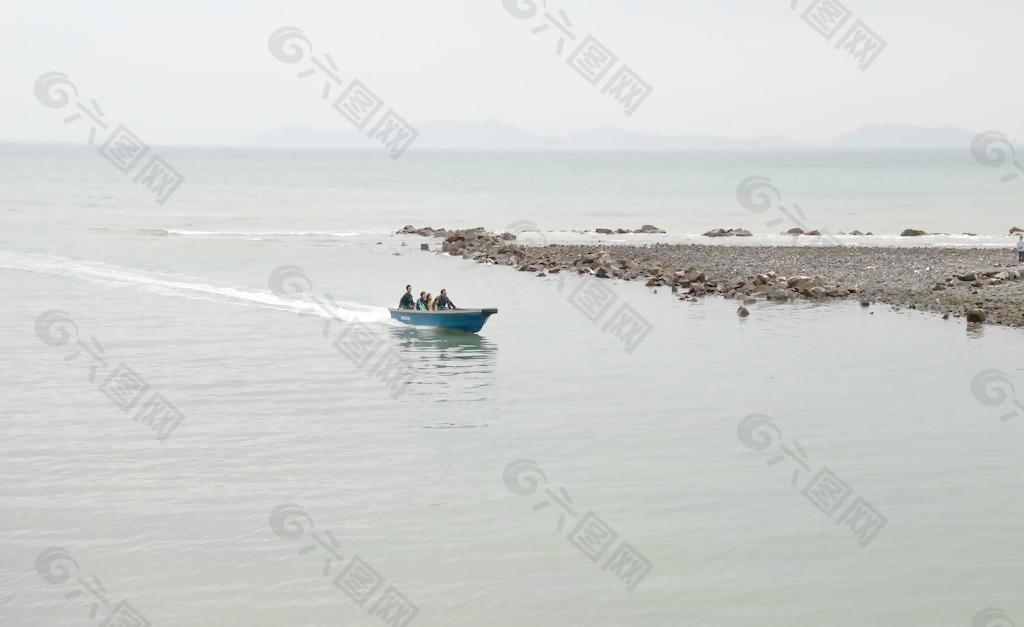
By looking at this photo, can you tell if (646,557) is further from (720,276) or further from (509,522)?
(720,276)

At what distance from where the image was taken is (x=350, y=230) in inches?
3556

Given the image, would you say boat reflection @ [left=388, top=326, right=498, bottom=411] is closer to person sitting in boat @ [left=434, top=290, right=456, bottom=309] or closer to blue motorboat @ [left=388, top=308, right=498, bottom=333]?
blue motorboat @ [left=388, top=308, right=498, bottom=333]

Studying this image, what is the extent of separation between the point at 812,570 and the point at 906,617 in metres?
2.09

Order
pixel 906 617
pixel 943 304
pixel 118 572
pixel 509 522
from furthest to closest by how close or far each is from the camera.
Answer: pixel 943 304, pixel 509 522, pixel 118 572, pixel 906 617

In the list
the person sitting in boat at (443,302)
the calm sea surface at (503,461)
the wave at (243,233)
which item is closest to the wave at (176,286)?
the calm sea surface at (503,461)

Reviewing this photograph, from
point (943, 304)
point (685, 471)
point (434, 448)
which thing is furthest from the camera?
point (943, 304)

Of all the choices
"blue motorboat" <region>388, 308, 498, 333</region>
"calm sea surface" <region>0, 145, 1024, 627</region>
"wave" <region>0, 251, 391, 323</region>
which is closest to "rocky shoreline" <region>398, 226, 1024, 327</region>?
"calm sea surface" <region>0, 145, 1024, 627</region>

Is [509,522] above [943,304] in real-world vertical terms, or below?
below

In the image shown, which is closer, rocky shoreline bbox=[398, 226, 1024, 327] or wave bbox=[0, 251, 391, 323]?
rocky shoreline bbox=[398, 226, 1024, 327]

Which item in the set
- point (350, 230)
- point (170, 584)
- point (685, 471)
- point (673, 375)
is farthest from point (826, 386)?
point (350, 230)

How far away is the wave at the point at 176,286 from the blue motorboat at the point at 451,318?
10.8 feet

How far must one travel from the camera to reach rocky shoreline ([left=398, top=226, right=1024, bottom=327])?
155 feet

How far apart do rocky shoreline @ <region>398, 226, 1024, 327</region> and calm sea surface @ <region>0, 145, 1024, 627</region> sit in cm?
237

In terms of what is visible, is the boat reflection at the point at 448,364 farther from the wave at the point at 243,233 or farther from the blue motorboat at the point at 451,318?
the wave at the point at 243,233
